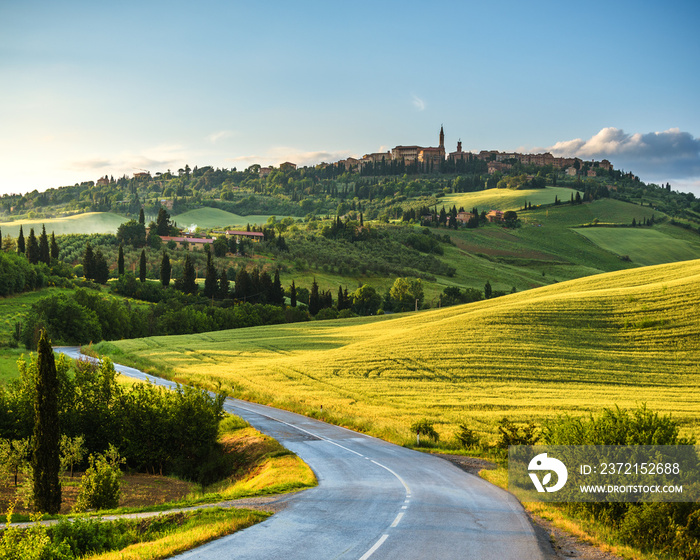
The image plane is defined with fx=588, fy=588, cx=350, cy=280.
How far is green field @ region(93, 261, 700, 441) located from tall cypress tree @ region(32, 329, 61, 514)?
18007 mm

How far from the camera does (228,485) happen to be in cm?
2923

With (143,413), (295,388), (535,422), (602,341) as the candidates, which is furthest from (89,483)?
(602,341)

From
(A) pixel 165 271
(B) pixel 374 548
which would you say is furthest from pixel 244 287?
(B) pixel 374 548

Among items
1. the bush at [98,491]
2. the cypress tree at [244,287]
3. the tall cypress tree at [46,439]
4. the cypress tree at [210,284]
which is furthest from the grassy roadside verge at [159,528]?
the cypress tree at [210,284]

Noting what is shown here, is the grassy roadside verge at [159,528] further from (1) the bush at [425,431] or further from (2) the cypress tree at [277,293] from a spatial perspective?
(2) the cypress tree at [277,293]

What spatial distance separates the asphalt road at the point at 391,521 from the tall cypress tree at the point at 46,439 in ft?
33.0

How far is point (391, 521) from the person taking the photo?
15.9m

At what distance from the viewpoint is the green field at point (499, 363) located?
40.3m

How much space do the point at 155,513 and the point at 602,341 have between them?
49325 mm

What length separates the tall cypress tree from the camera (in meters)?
22.6

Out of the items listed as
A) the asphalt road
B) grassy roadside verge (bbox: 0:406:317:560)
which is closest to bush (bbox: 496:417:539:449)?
the asphalt road

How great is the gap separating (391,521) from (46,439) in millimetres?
14818

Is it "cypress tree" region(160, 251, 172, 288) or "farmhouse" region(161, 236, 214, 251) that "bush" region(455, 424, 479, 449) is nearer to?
"cypress tree" region(160, 251, 172, 288)

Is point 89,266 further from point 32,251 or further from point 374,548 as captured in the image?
point 374,548
